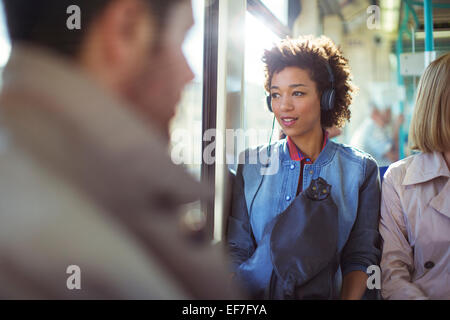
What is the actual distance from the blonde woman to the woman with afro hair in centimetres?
6

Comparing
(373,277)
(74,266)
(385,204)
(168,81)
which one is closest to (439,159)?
(385,204)

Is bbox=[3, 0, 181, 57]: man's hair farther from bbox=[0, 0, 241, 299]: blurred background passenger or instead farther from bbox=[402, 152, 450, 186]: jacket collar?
bbox=[402, 152, 450, 186]: jacket collar

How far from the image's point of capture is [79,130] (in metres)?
0.83

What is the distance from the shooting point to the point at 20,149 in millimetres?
754

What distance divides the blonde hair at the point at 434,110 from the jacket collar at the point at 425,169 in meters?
0.03

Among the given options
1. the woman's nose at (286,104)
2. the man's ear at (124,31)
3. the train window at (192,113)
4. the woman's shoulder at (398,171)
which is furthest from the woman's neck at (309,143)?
the man's ear at (124,31)

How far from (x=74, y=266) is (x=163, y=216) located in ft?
0.80

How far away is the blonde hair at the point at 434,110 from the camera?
4.36 ft

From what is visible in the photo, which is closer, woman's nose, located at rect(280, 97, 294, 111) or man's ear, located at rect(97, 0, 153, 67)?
man's ear, located at rect(97, 0, 153, 67)

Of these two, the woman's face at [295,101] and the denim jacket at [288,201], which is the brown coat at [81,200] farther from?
the woman's face at [295,101]

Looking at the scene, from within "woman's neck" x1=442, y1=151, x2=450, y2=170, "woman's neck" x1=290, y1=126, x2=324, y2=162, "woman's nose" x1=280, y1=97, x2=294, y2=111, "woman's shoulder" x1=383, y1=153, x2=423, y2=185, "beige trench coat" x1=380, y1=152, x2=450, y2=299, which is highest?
"woman's nose" x1=280, y1=97, x2=294, y2=111

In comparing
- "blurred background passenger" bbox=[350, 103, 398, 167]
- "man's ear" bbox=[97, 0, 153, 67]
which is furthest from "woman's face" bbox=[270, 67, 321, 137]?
"man's ear" bbox=[97, 0, 153, 67]

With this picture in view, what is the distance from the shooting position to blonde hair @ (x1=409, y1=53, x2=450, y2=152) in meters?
1.33

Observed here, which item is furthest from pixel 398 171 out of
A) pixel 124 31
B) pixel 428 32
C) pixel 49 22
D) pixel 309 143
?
pixel 49 22
